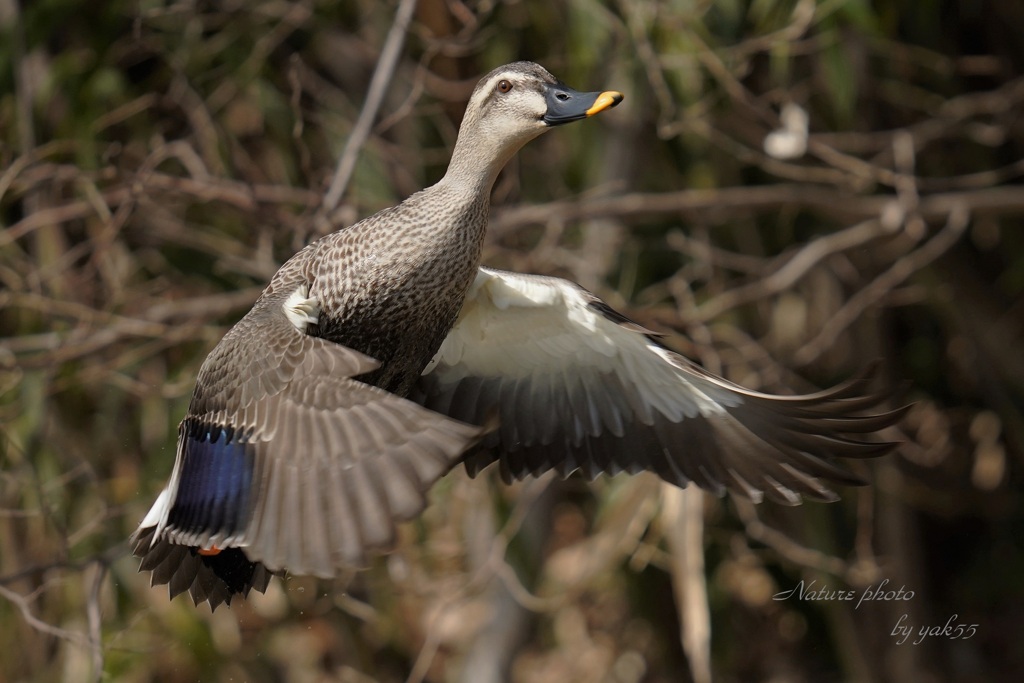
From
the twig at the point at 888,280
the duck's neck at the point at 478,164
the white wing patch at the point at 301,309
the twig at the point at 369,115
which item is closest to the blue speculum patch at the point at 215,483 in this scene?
the white wing patch at the point at 301,309

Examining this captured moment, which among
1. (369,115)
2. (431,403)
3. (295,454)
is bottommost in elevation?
(431,403)

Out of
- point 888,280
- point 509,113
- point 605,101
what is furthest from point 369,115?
point 888,280

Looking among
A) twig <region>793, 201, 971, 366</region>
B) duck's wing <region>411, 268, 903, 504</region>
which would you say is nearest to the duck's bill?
duck's wing <region>411, 268, 903, 504</region>

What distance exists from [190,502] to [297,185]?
3.57m

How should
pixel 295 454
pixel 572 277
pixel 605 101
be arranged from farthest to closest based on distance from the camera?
pixel 572 277 < pixel 605 101 < pixel 295 454

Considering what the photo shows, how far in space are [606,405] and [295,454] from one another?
4.26ft

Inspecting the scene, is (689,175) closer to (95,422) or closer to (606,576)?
(606,576)

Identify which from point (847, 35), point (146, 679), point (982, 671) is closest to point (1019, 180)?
point (847, 35)

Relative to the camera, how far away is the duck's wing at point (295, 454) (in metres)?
2.69

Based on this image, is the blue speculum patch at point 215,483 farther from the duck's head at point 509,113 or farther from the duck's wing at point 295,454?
the duck's head at point 509,113

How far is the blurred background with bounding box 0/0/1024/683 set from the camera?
5133mm

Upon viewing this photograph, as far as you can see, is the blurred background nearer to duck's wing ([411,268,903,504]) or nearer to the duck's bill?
duck's wing ([411,268,903,504])

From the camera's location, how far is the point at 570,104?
3.49 m

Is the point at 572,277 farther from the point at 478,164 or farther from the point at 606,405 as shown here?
the point at 478,164
